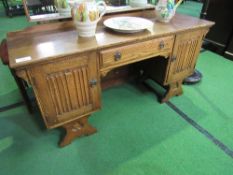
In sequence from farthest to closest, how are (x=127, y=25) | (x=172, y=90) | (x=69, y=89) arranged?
(x=172, y=90), (x=127, y=25), (x=69, y=89)

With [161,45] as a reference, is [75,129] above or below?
below

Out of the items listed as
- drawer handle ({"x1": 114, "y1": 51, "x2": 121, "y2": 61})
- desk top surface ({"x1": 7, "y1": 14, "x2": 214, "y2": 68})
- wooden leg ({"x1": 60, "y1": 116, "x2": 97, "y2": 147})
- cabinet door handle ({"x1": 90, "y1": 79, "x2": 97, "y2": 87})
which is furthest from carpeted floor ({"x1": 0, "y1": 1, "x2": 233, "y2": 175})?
desk top surface ({"x1": 7, "y1": 14, "x2": 214, "y2": 68})

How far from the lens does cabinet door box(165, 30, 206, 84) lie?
52.5 inches

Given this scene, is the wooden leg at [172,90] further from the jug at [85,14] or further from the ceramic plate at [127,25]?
the jug at [85,14]

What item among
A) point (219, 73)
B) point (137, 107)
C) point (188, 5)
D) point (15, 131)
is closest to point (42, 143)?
point (15, 131)

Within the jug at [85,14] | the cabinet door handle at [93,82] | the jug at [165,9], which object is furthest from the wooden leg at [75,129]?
the jug at [165,9]

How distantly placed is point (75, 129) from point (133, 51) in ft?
2.40

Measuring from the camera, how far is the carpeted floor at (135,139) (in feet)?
3.94

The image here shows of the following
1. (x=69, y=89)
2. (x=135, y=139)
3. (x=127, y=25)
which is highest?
(x=127, y=25)

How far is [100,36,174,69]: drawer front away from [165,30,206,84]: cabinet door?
0.11 metres

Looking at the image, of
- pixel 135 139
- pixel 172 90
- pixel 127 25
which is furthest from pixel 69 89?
pixel 172 90

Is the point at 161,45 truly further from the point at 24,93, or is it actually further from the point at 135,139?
the point at 24,93

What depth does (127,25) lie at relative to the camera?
1.19m

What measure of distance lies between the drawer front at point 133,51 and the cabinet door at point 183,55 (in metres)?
0.11
